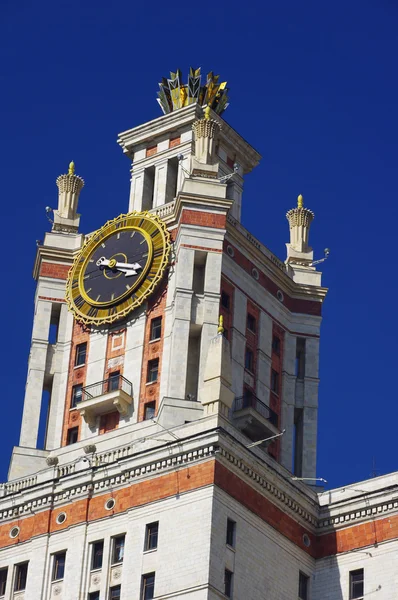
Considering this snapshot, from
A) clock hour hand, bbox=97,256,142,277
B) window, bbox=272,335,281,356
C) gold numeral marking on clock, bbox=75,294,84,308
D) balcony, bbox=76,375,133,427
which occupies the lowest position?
balcony, bbox=76,375,133,427

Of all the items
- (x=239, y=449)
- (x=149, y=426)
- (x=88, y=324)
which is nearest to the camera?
(x=239, y=449)

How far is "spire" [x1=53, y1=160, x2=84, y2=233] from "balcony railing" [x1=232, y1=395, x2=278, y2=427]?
1702cm

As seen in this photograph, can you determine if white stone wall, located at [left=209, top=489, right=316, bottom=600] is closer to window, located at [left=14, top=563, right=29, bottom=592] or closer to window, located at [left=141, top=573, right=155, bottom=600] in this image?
window, located at [left=141, top=573, right=155, bottom=600]

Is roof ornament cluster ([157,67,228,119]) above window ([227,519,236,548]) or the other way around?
above

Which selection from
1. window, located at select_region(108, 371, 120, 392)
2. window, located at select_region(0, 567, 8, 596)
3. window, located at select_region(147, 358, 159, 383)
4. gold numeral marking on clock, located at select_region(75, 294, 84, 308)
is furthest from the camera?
gold numeral marking on clock, located at select_region(75, 294, 84, 308)

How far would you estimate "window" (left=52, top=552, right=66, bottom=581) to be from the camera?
91562 mm

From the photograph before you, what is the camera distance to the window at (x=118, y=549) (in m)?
89.8

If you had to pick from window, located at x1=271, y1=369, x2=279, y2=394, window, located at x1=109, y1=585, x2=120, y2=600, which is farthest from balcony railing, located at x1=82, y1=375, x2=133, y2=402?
window, located at x1=109, y1=585, x2=120, y2=600

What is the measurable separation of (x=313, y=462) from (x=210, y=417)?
14.6 m

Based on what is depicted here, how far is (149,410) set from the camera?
327ft

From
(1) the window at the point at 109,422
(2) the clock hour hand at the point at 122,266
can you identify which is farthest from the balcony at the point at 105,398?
(2) the clock hour hand at the point at 122,266

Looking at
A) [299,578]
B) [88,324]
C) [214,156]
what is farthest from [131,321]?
[299,578]

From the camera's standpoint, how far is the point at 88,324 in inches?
4149

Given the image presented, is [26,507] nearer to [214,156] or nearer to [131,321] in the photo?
[131,321]
